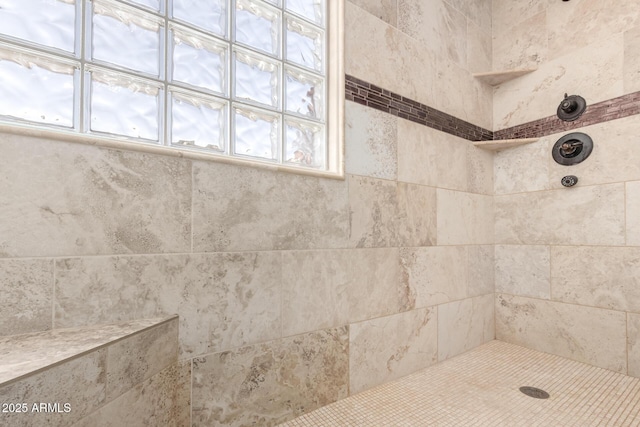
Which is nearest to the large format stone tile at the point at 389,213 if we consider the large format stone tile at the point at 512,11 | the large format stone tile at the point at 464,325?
the large format stone tile at the point at 464,325

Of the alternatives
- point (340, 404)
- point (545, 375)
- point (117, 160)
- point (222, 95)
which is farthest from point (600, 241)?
point (117, 160)

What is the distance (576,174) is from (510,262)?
31.2 inches

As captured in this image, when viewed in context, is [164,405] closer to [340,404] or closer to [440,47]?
[340,404]

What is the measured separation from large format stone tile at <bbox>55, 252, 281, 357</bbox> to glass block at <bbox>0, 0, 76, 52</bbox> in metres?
0.77

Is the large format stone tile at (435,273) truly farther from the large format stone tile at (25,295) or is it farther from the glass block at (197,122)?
the large format stone tile at (25,295)

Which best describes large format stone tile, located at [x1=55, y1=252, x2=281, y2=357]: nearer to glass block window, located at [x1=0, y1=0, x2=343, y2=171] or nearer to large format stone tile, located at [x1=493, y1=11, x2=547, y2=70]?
glass block window, located at [x1=0, y1=0, x2=343, y2=171]

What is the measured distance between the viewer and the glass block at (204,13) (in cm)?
132

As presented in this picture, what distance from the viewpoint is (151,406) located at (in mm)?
1028

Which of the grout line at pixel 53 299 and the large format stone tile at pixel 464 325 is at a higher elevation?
the grout line at pixel 53 299

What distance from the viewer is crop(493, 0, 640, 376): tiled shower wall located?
1.94m

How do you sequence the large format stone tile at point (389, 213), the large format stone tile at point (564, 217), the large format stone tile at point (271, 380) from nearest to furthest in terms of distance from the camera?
the large format stone tile at point (271, 380) → the large format stone tile at point (389, 213) → the large format stone tile at point (564, 217)

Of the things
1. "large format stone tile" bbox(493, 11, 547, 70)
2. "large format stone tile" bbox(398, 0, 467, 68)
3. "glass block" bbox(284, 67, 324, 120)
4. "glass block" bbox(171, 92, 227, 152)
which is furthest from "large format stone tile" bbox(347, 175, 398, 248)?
"large format stone tile" bbox(493, 11, 547, 70)

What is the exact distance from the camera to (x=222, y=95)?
1406 millimetres

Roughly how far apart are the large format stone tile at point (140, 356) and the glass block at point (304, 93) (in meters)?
1.18
